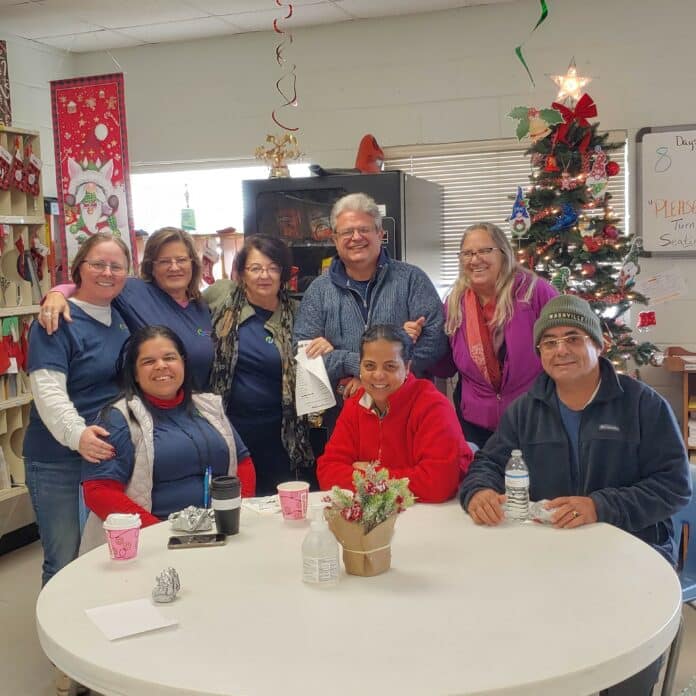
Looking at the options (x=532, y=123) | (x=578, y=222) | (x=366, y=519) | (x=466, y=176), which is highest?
(x=532, y=123)

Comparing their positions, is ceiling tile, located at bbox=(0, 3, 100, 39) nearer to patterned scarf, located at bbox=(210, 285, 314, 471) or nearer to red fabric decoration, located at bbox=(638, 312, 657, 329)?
patterned scarf, located at bbox=(210, 285, 314, 471)

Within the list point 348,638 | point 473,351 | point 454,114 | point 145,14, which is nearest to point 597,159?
point 454,114

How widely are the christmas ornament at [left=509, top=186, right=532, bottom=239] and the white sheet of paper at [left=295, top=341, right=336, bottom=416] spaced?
5.22 ft

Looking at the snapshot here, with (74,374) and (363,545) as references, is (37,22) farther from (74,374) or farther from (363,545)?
(363,545)

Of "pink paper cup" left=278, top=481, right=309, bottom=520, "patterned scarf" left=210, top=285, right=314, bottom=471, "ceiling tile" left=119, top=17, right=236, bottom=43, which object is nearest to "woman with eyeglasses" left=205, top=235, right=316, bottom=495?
"patterned scarf" left=210, top=285, right=314, bottom=471

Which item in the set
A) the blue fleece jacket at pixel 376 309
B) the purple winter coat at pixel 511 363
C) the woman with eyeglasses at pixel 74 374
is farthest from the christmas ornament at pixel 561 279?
the woman with eyeglasses at pixel 74 374

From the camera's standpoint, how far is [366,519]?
1.69m

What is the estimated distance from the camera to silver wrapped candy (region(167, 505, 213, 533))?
201 centimetres

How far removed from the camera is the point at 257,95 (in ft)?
16.9

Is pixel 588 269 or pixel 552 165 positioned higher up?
pixel 552 165

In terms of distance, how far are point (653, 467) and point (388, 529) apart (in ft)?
2.56

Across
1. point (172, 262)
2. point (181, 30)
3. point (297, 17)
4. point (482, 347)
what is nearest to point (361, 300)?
point (482, 347)

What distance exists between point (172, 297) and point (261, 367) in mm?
406

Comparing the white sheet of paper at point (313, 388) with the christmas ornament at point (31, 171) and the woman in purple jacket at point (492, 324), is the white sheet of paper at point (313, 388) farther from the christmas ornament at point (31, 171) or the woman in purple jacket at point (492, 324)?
the christmas ornament at point (31, 171)
